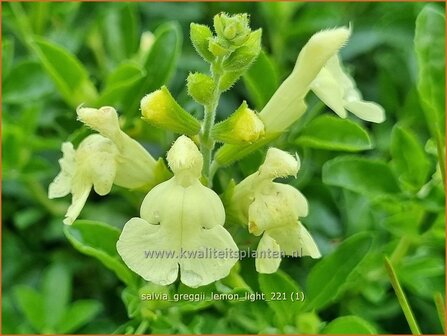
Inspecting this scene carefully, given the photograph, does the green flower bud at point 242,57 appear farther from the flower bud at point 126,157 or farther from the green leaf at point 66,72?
the green leaf at point 66,72

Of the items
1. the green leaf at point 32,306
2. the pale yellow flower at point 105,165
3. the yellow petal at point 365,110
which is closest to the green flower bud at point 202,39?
the pale yellow flower at point 105,165

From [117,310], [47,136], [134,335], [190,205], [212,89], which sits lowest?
[117,310]

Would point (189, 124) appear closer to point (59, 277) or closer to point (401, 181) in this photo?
point (401, 181)

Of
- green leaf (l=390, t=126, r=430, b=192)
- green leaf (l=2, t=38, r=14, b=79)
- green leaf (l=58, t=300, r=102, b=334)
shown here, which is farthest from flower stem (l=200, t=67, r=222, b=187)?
green leaf (l=2, t=38, r=14, b=79)

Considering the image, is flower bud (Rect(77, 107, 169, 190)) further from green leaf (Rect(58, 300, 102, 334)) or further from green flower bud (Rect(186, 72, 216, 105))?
green leaf (Rect(58, 300, 102, 334))

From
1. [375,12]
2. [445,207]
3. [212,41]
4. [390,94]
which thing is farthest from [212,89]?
[375,12]

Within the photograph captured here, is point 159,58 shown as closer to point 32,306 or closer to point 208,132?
point 208,132

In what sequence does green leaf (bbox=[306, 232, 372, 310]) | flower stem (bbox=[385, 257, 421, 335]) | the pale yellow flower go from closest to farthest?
flower stem (bbox=[385, 257, 421, 335]) → the pale yellow flower → green leaf (bbox=[306, 232, 372, 310])
